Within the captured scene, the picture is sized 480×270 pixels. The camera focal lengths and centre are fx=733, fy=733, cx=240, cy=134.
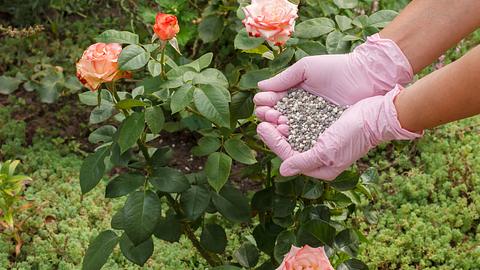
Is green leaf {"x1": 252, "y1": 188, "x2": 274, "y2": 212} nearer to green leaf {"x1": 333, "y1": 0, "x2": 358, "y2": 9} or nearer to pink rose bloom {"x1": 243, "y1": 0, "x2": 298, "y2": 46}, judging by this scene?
pink rose bloom {"x1": 243, "y1": 0, "x2": 298, "y2": 46}

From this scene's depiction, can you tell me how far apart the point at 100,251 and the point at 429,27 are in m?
1.13

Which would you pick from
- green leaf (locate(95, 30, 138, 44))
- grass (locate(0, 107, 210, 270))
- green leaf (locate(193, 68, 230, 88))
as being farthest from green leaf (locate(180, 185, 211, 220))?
grass (locate(0, 107, 210, 270))

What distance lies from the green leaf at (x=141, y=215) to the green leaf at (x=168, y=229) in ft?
0.58

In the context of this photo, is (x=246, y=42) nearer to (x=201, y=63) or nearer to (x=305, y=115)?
(x=201, y=63)

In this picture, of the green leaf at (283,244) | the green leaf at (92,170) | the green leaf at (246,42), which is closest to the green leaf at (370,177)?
the green leaf at (283,244)

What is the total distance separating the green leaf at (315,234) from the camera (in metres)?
1.92

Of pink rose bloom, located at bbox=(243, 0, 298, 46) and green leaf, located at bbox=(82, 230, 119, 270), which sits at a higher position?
pink rose bloom, located at bbox=(243, 0, 298, 46)

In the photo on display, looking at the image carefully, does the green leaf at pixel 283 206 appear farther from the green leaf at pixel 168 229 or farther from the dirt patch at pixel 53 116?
the dirt patch at pixel 53 116

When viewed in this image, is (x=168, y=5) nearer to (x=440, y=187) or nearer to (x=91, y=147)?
(x=91, y=147)

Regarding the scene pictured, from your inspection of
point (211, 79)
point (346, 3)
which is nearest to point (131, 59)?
point (211, 79)

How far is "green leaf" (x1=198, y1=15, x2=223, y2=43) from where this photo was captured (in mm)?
2820

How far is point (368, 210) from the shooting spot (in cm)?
239

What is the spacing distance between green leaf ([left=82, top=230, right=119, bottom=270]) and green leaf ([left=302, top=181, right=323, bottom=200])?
557mm

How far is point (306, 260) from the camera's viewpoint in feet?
5.88
